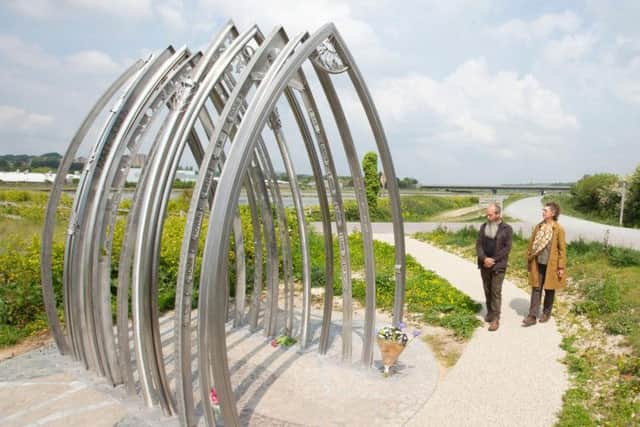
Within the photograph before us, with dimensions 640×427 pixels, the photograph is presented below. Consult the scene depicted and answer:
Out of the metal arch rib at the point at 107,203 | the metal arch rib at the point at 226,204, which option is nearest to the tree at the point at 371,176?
the metal arch rib at the point at 107,203

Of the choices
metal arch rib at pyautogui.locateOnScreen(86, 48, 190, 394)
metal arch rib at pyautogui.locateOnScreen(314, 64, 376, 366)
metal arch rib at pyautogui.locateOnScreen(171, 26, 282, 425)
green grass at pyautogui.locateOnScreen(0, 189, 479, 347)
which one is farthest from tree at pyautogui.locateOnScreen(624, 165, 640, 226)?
metal arch rib at pyautogui.locateOnScreen(171, 26, 282, 425)

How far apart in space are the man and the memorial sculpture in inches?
77.9

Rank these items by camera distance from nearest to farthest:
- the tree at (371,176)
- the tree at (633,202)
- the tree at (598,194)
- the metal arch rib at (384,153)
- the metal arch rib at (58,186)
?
the metal arch rib at (384,153) → the metal arch rib at (58,186) → the tree at (633,202) → the tree at (371,176) → the tree at (598,194)

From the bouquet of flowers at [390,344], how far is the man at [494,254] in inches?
90.9

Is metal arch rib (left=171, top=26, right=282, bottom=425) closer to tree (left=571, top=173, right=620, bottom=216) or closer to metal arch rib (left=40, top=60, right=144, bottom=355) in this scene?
metal arch rib (left=40, top=60, right=144, bottom=355)

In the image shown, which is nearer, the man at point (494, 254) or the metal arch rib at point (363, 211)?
the metal arch rib at point (363, 211)

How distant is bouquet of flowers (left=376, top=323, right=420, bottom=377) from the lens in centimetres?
558

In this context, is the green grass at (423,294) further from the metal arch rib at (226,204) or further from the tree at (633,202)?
the tree at (633,202)

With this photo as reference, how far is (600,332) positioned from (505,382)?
2523mm

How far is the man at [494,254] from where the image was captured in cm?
712

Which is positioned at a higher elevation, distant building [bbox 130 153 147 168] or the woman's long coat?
distant building [bbox 130 153 147 168]

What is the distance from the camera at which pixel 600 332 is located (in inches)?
278

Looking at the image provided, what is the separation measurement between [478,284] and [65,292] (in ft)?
28.1

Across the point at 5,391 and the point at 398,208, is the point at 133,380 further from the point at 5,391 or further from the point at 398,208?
the point at 398,208
